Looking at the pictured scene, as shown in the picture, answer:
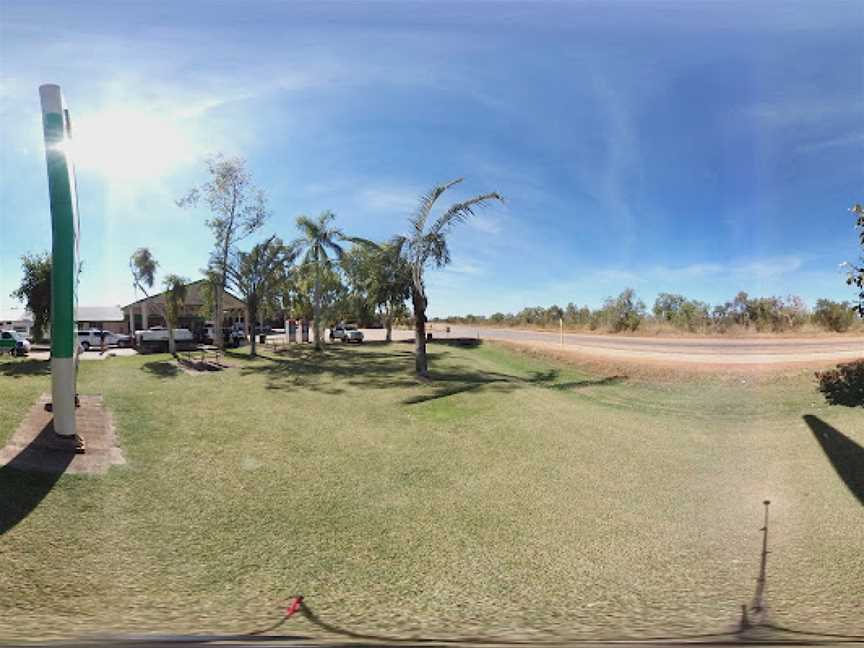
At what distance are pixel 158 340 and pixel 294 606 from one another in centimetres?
2250

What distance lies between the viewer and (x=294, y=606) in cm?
318

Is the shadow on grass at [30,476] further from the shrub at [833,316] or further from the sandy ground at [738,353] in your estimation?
the shrub at [833,316]

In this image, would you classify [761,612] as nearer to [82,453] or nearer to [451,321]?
[82,453]

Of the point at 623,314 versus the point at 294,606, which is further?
the point at 623,314

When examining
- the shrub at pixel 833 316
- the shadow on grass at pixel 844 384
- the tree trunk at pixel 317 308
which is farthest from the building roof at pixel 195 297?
the shrub at pixel 833 316

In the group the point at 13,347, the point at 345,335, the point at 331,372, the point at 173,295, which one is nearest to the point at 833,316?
the point at 331,372

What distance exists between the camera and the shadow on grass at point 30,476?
414 centimetres

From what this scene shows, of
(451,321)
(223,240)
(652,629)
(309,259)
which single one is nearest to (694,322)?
(309,259)

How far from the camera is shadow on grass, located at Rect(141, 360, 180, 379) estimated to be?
12.0 m

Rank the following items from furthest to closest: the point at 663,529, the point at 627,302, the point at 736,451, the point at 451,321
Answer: the point at 451,321 → the point at 627,302 → the point at 736,451 → the point at 663,529

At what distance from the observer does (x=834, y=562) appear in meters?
3.84

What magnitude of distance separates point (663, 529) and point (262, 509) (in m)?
4.04

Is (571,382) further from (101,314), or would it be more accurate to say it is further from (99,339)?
(101,314)

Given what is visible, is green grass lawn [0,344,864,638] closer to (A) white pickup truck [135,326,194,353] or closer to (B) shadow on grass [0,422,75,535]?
(B) shadow on grass [0,422,75,535]
